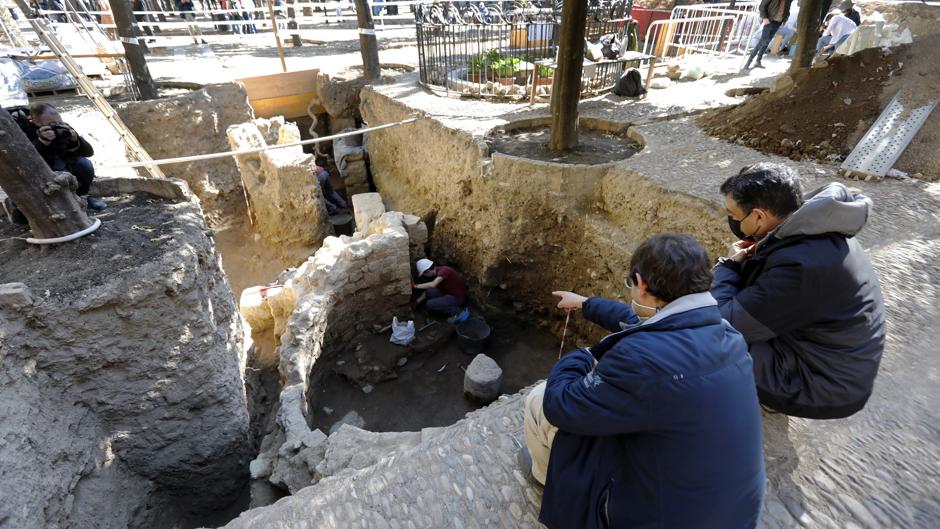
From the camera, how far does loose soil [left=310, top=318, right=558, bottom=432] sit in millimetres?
5879

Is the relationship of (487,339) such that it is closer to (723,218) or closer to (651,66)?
(723,218)

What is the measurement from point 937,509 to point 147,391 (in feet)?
16.9

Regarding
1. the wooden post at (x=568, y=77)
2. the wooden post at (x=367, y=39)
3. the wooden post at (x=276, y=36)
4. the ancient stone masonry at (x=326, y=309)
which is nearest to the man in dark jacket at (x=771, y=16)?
the wooden post at (x=568, y=77)

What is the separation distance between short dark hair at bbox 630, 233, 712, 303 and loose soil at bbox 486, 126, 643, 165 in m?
5.20

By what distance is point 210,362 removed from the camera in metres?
4.12

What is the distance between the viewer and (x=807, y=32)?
752 centimetres

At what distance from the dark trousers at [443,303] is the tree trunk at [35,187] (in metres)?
4.25

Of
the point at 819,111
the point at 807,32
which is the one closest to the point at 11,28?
the point at 819,111

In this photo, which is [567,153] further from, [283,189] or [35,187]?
[35,187]

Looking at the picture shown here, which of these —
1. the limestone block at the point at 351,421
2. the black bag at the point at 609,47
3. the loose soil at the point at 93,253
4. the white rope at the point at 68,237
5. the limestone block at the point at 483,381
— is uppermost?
the black bag at the point at 609,47

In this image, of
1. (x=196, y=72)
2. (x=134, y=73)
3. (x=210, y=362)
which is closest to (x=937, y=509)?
(x=210, y=362)

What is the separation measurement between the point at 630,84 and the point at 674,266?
8.72 metres

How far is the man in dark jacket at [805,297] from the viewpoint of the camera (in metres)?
2.01

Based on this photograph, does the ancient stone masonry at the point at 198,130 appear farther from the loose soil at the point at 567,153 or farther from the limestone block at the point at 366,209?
the loose soil at the point at 567,153
